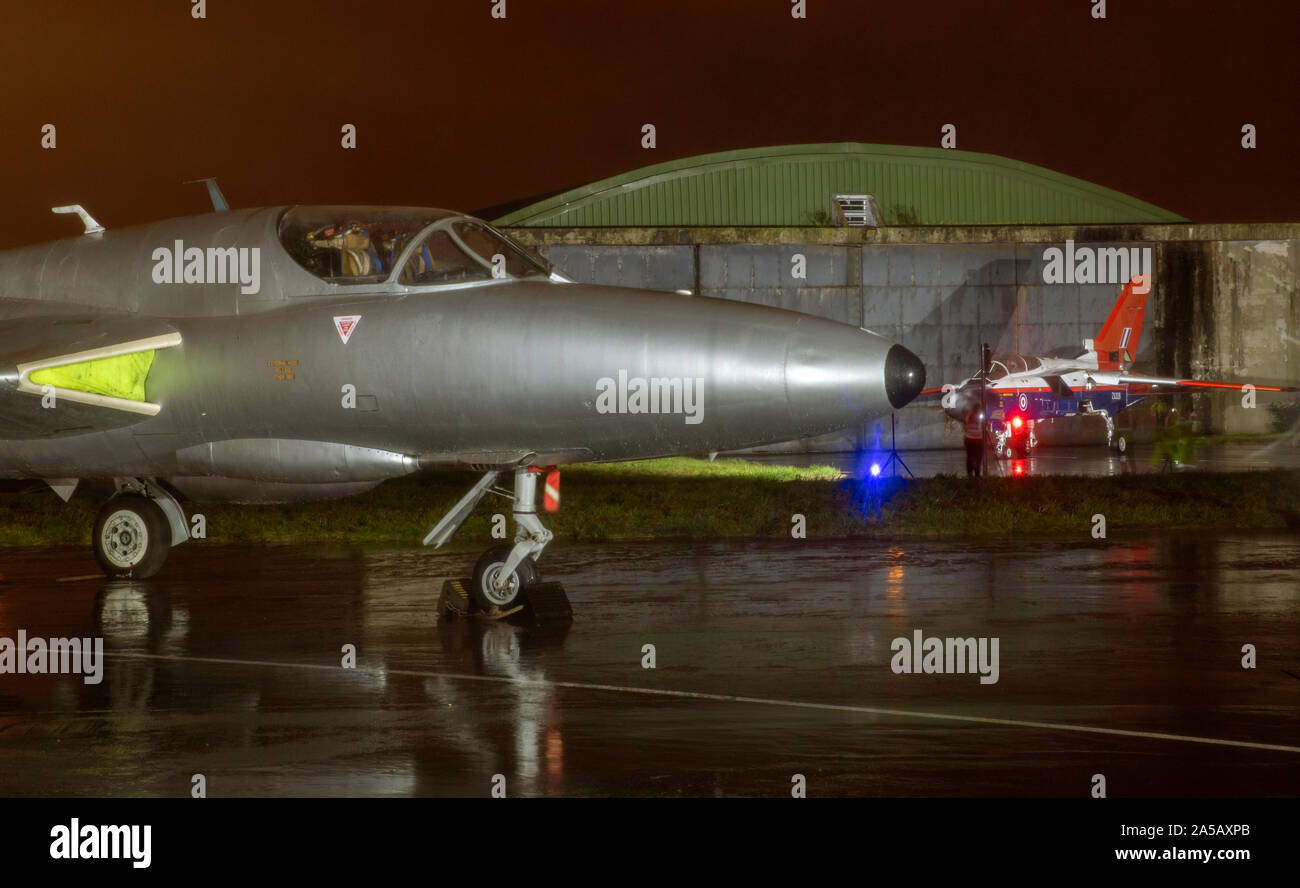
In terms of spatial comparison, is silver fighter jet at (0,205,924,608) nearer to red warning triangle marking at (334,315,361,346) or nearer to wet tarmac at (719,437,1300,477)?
red warning triangle marking at (334,315,361,346)

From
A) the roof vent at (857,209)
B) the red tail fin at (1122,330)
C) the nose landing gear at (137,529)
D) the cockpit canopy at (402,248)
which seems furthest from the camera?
the roof vent at (857,209)

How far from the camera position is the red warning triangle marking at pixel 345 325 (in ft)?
35.4

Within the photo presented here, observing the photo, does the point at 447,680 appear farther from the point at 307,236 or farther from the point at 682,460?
the point at 682,460

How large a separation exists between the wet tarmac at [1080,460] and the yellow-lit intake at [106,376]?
17.9 m

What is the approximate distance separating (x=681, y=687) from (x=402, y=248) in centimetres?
441

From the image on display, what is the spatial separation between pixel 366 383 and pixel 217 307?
1684 millimetres

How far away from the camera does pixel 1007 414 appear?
35094mm

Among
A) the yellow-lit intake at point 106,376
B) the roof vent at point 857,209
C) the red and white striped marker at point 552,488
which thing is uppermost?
the roof vent at point 857,209

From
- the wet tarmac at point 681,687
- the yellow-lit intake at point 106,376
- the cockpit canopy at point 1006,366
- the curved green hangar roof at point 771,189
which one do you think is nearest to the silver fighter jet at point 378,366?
the yellow-lit intake at point 106,376

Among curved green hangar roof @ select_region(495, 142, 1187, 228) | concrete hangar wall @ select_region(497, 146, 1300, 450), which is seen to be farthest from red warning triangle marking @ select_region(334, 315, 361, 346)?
curved green hangar roof @ select_region(495, 142, 1187, 228)

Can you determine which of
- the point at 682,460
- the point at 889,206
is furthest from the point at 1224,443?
the point at 682,460

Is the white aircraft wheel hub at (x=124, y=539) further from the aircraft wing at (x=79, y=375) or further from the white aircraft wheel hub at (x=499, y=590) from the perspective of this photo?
the white aircraft wheel hub at (x=499, y=590)

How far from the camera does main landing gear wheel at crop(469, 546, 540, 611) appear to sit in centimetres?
1149

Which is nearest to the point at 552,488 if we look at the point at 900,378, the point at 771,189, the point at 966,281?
the point at 900,378
